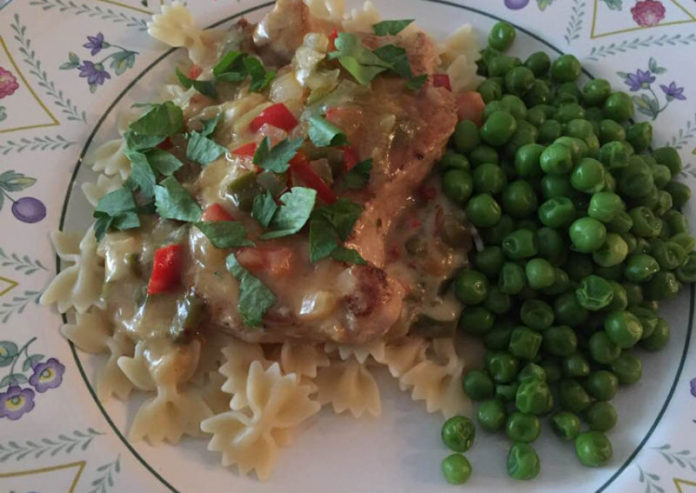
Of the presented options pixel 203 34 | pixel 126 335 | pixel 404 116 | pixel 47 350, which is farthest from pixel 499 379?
pixel 203 34

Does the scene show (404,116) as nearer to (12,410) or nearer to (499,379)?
(499,379)

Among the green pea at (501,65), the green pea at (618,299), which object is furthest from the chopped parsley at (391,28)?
the green pea at (618,299)

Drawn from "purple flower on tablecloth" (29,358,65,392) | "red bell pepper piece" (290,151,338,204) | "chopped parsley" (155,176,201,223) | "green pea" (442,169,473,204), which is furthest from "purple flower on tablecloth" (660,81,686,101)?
"purple flower on tablecloth" (29,358,65,392)

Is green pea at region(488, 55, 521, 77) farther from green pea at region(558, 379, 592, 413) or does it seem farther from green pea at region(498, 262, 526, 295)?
green pea at region(558, 379, 592, 413)

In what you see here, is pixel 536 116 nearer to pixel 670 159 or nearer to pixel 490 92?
pixel 490 92

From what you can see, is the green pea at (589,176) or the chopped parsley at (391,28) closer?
the green pea at (589,176)

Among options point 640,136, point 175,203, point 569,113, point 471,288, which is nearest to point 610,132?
point 640,136

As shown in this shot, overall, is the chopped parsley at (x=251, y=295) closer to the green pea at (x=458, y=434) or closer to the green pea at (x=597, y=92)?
the green pea at (x=458, y=434)
